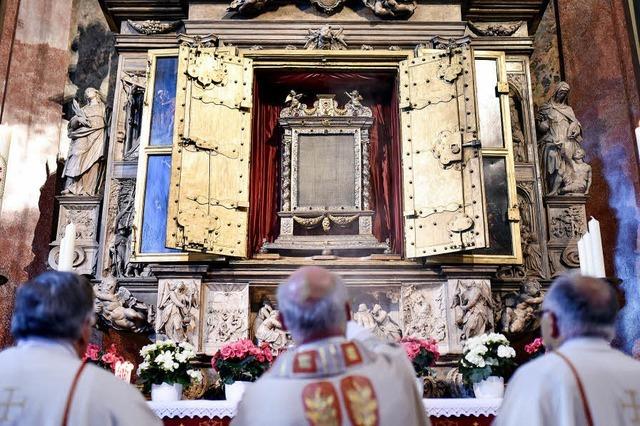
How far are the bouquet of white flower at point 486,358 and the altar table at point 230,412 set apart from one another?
478 mm

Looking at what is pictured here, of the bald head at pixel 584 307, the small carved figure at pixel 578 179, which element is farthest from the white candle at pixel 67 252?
the small carved figure at pixel 578 179

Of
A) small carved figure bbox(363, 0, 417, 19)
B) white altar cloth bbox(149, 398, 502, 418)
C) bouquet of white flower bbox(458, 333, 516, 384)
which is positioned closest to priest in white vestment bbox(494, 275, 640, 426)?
white altar cloth bbox(149, 398, 502, 418)

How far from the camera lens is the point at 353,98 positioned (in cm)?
856

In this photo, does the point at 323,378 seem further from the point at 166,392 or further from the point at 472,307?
the point at 472,307

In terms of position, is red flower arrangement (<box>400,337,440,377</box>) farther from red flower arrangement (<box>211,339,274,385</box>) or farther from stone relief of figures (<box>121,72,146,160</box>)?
stone relief of figures (<box>121,72,146,160</box>)

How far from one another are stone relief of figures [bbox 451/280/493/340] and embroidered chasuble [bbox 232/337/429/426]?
4.21m

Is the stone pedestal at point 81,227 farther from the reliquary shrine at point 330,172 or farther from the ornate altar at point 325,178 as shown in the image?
the ornate altar at point 325,178

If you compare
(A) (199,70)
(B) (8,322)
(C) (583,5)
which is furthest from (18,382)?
(C) (583,5)

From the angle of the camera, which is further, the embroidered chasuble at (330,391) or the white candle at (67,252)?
the white candle at (67,252)

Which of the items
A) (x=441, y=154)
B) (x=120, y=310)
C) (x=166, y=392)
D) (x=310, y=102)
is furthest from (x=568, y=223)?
(x=120, y=310)

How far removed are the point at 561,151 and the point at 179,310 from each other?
4592mm

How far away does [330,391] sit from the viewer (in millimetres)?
2811

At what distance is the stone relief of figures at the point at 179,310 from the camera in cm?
704

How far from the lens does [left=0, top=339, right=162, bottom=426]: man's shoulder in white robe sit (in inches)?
108
